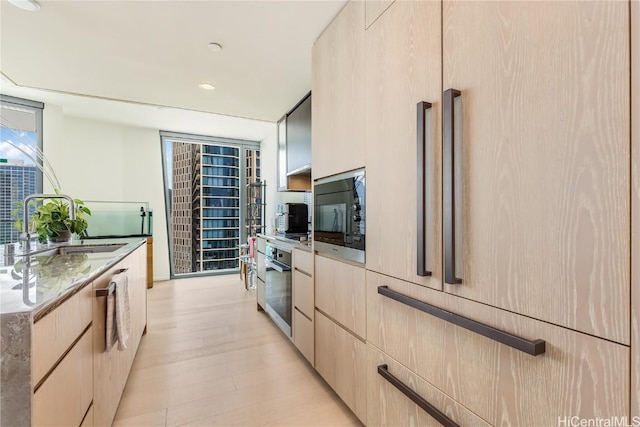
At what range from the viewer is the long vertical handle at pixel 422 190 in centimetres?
109

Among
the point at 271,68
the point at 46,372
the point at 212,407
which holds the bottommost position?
the point at 212,407

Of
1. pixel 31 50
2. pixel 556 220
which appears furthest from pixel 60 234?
pixel 556 220

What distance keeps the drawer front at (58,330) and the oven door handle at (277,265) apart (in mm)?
1525

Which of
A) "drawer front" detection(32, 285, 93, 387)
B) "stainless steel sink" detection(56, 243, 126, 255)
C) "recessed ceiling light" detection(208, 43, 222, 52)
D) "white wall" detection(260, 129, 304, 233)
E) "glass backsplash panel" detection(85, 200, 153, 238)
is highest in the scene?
"recessed ceiling light" detection(208, 43, 222, 52)

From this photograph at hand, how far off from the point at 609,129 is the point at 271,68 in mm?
2356

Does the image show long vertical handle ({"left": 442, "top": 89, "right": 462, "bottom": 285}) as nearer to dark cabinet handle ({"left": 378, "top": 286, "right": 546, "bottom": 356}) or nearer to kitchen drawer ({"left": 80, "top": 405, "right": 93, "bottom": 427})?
dark cabinet handle ({"left": 378, "top": 286, "right": 546, "bottom": 356})

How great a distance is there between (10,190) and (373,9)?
14.4 feet

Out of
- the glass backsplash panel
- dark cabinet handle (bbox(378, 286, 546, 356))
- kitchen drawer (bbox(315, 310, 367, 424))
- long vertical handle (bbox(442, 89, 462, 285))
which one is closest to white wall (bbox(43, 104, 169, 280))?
the glass backsplash panel

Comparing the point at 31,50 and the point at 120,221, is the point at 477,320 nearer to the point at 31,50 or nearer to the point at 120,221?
the point at 31,50

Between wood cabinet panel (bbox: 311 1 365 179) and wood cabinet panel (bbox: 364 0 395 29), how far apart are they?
47 millimetres

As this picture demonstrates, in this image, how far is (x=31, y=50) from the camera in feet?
7.13

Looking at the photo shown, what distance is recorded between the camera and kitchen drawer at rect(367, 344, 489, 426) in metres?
1.03

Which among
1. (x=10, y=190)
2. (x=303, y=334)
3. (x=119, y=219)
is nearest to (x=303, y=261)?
(x=303, y=334)

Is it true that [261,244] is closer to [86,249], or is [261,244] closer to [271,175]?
[86,249]
